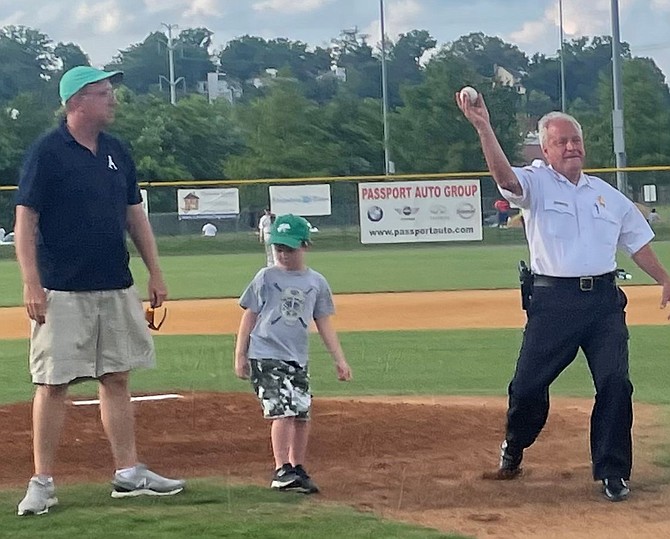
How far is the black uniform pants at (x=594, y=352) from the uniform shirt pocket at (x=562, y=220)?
0.21 m

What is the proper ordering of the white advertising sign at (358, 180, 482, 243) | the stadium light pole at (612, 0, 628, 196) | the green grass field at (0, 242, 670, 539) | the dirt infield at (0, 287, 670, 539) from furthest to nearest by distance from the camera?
the stadium light pole at (612, 0, 628, 196), the white advertising sign at (358, 180, 482, 243), the dirt infield at (0, 287, 670, 539), the green grass field at (0, 242, 670, 539)

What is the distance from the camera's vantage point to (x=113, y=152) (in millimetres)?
5785

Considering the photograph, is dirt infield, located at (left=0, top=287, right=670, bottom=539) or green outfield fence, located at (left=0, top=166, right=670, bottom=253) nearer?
dirt infield, located at (left=0, top=287, right=670, bottom=539)

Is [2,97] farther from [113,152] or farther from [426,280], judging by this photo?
[113,152]

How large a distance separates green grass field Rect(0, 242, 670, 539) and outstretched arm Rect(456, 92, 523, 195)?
1571 millimetres

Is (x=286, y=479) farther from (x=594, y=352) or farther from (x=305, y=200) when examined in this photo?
(x=305, y=200)

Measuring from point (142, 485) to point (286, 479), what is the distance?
2.08 ft

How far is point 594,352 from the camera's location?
18.9 feet

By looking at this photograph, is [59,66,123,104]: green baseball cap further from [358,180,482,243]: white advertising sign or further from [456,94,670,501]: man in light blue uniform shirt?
[358,180,482,243]: white advertising sign

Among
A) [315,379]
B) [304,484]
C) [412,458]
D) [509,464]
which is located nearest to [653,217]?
[315,379]

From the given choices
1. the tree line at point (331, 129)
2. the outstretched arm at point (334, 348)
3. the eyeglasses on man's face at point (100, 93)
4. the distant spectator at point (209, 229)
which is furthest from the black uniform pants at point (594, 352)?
the tree line at point (331, 129)

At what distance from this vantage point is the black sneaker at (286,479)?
5668 millimetres

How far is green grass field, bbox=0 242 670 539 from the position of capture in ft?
16.5

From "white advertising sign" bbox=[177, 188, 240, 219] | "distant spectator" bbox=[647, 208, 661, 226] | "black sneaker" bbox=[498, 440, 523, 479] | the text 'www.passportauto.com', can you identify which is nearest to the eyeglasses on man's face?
"black sneaker" bbox=[498, 440, 523, 479]
